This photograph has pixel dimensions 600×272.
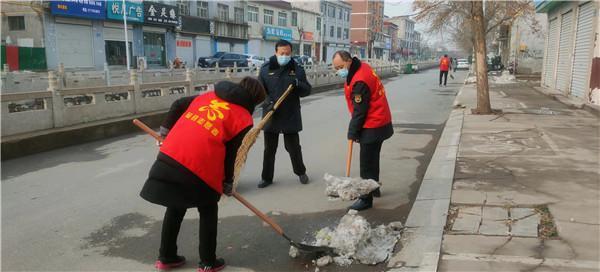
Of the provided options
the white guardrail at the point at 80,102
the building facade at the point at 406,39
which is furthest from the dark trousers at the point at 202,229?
the building facade at the point at 406,39

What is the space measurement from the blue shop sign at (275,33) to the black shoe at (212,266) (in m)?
44.2

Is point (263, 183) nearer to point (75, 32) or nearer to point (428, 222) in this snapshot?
point (428, 222)

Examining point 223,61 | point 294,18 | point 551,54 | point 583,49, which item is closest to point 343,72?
point 583,49

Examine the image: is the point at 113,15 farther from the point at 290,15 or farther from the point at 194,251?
the point at 194,251

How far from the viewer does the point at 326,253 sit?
141 inches

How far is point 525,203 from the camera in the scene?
4414mm

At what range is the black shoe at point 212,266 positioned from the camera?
3367 millimetres

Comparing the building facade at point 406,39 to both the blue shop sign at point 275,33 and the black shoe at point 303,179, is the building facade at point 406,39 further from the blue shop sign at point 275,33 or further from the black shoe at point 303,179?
the black shoe at point 303,179

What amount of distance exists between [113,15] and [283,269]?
29.3m

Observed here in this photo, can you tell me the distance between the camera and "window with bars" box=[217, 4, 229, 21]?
131 feet

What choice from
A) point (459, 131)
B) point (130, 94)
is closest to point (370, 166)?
point (459, 131)

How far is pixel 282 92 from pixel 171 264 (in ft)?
8.55

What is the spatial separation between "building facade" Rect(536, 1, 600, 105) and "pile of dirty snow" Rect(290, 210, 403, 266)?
34.2 ft

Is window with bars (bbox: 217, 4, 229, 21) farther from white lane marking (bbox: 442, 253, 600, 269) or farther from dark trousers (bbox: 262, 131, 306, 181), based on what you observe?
white lane marking (bbox: 442, 253, 600, 269)
